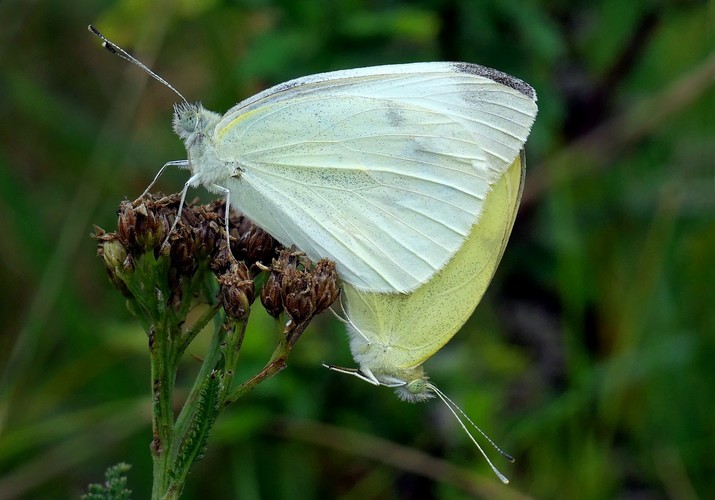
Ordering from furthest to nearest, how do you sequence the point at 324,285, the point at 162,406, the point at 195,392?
the point at 324,285 < the point at 195,392 < the point at 162,406

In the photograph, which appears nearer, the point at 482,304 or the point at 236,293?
the point at 236,293

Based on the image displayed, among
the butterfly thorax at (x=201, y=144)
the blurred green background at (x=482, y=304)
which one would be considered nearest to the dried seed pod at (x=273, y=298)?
the butterfly thorax at (x=201, y=144)

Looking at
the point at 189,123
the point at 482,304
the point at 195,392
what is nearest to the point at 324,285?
the point at 195,392

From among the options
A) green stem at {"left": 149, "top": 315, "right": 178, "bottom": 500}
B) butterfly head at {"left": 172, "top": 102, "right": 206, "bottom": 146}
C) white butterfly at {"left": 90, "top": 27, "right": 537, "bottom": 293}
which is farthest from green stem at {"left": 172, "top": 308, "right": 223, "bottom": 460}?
butterfly head at {"left": 172, "top": 102, "right": 206, "bottom": 146}

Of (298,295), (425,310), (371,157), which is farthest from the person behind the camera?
(371,157)

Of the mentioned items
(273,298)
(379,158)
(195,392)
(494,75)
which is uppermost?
(494,75)

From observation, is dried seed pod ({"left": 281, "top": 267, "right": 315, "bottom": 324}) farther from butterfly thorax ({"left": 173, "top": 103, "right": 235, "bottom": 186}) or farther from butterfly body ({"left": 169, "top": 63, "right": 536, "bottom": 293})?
butterfly thorax ({"left": 173, "top": 103, "right": 235, "bottom": 186})

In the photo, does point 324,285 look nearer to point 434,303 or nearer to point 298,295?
point 298,295
